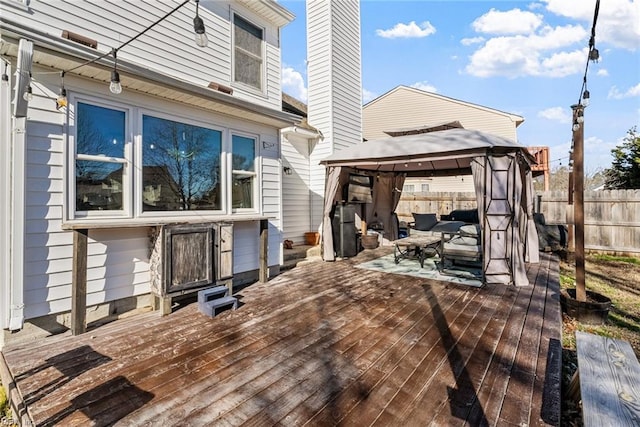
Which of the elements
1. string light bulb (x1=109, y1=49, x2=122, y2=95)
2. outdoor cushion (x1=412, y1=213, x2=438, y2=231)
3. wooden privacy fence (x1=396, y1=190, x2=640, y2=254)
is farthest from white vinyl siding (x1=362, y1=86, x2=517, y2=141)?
string light bulb (x1=109, y1=49, x2=122, y2=95)

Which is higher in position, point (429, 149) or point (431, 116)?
point (431, 116)

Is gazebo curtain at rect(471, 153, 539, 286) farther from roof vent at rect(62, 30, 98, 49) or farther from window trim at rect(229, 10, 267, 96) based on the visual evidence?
roof vent at rect(62, 30, 98, 49)

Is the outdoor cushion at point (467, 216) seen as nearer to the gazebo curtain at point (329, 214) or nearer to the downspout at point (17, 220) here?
the gazebo curtain at point (329, 214)

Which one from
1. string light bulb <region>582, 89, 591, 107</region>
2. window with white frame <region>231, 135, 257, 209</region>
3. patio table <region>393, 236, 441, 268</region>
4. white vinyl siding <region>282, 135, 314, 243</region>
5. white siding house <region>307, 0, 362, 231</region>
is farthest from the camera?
white siding house <region>307, 0, 362, 231</region>

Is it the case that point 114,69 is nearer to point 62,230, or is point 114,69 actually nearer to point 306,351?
point 62,230

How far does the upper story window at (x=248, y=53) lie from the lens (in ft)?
18.2

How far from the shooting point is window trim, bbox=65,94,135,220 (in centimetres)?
332

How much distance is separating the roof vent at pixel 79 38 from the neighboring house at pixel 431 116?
37.8 feet

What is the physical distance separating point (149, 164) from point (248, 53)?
308cm

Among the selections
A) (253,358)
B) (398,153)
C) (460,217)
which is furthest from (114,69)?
(460,217)

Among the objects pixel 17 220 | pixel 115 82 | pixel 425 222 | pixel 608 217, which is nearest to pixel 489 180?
pixel 425 222

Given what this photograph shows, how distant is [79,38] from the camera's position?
3.60 m

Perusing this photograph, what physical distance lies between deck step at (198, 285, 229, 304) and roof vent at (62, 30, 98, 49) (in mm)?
3387

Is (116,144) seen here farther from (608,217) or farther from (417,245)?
(608,217)
